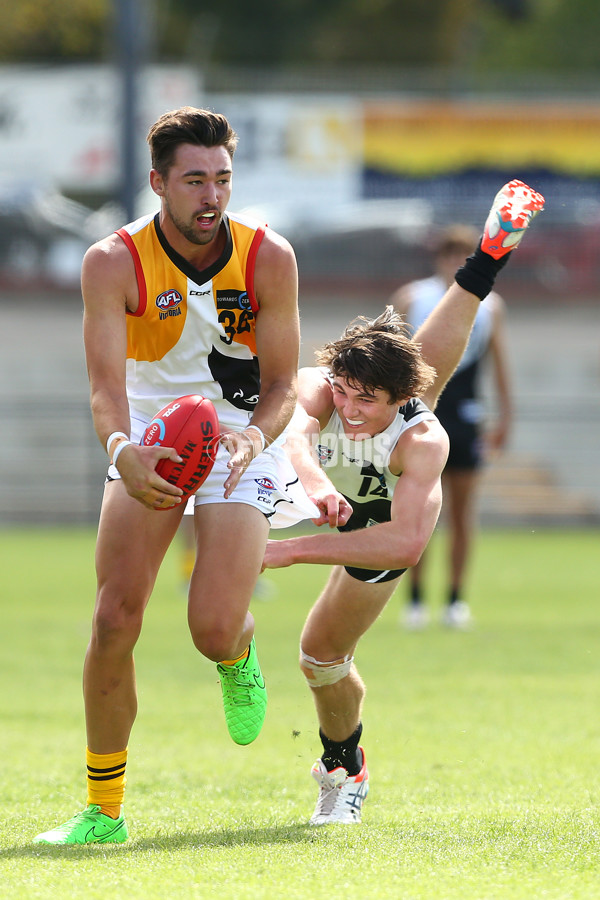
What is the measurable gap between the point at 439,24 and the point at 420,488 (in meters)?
38.9

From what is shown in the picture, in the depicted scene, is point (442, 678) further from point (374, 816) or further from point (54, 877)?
point (54, 877)

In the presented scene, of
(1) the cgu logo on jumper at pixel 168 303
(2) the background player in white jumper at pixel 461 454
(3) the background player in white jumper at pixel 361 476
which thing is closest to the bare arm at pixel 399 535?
(3) the background player in white jumper at pixel 361 476

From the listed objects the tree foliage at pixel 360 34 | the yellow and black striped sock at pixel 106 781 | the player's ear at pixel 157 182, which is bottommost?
the yellow and black striped sock at pixel 106 781

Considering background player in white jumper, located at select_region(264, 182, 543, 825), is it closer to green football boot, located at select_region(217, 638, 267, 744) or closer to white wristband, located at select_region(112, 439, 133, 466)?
green football boot, located at select_region(217, 638, 267, 744)

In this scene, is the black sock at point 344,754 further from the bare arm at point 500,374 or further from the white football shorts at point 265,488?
the bare arm at point 500,374

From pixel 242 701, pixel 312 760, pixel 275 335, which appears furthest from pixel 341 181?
pixel 242 701

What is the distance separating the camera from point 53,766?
5.61 m

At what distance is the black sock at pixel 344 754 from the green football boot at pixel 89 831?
0.86 metres

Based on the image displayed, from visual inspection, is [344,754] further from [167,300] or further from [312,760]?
[167,300]

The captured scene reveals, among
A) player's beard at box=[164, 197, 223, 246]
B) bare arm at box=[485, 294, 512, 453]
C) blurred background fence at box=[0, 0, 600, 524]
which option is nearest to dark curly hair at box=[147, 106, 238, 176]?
player's beard at box=[164, 197, 223, 246]

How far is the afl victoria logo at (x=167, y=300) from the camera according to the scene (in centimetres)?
433

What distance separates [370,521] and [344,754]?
868 mm

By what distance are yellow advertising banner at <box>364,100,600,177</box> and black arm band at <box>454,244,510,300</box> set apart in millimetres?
19694

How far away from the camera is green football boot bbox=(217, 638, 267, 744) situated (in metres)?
4.52
